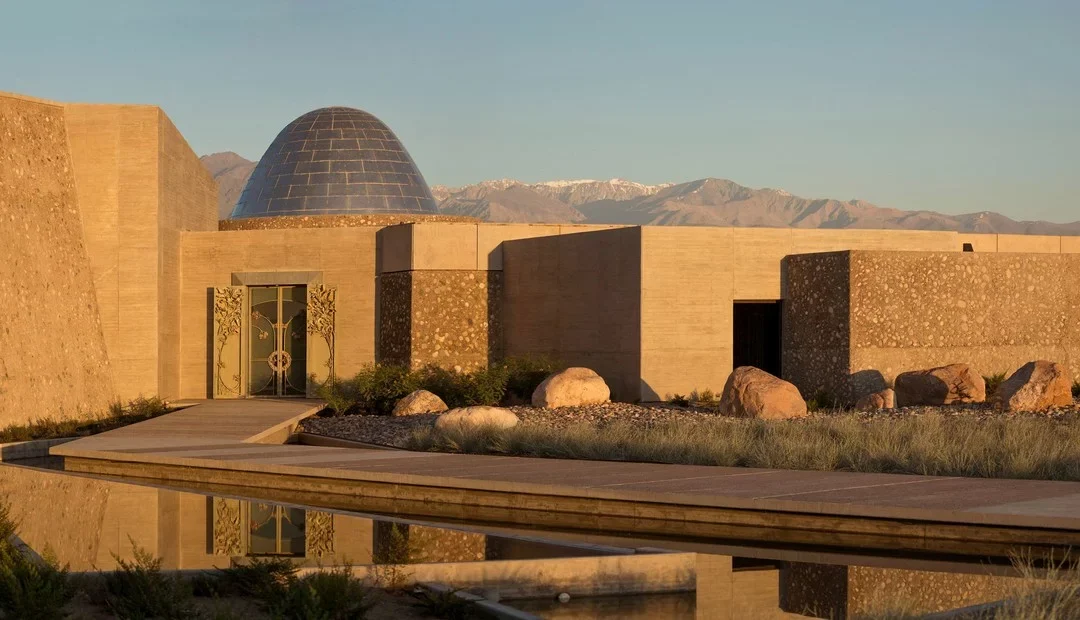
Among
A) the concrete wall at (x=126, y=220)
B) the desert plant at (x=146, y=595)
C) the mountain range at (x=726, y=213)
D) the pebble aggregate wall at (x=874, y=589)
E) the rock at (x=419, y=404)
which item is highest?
the mountain range at (x=726, y=213)

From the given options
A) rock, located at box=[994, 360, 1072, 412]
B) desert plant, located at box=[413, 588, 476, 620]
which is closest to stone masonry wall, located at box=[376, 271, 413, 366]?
rock, located at box=[994, 360, 1072, 412]

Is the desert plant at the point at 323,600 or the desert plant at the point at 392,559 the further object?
the desert plant at the point at 392,559

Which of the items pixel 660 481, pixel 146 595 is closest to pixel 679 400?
pixel 660 481

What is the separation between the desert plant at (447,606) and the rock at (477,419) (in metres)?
9.21

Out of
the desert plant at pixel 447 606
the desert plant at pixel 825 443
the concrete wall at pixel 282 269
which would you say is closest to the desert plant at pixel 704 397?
the desert plant at pixel 825 443

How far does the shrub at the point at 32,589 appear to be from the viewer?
242 inches

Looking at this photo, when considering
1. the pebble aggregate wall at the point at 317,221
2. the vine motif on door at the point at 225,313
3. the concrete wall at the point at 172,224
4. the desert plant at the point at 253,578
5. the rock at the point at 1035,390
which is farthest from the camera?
the pebble aggregate wall at the point at 317,221

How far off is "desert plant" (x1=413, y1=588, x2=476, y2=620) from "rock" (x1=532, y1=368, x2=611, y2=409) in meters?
12.8

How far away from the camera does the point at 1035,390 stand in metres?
18.5

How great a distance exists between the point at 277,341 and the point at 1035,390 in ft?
47.0

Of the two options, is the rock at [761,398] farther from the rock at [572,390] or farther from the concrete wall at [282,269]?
the concrete wall at [282,269]

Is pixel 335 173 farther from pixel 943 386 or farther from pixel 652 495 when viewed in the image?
pixel 652 495

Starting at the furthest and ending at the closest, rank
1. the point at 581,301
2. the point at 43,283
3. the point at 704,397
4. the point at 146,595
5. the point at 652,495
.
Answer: the point at 581,301, the point at 704,397, the point at 43,283, the point at 652,495, the point at 146,595

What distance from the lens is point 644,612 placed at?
7352mm
